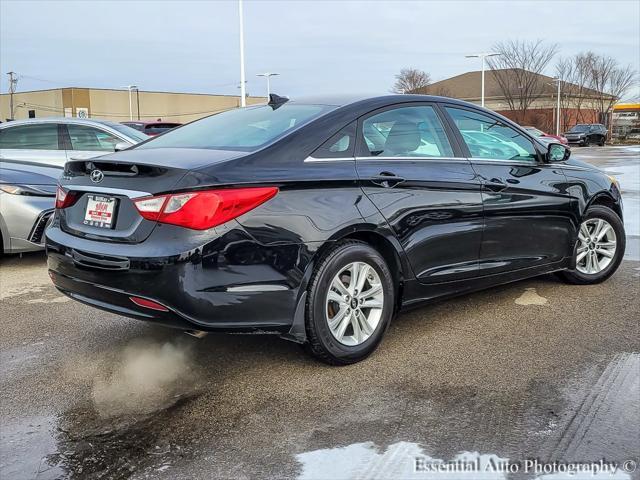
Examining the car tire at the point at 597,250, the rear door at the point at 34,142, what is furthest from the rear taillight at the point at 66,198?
the rear door at the point at 34,142

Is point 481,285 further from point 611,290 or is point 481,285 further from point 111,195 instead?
point 111,195

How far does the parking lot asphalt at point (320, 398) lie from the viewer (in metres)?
2.81

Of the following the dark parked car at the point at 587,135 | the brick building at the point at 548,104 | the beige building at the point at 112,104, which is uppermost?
the beige building at the point at 112,104

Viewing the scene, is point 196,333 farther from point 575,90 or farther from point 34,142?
point 575,90

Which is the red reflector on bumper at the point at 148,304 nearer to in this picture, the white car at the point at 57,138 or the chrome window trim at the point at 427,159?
the chrome window trim at the point at 427,159

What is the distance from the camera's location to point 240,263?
3.34 metres

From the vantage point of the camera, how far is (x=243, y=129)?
4102 millimetres

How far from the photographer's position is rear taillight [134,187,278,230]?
10.7ft

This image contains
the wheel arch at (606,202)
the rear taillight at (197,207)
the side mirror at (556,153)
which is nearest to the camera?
the rear taillight at (197,207)

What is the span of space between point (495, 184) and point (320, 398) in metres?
2.10

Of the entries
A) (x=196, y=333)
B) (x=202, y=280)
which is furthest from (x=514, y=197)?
(x=202, y=280)

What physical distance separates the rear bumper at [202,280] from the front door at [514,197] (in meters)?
1.71

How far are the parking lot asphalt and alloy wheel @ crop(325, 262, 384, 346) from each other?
0.69 feet

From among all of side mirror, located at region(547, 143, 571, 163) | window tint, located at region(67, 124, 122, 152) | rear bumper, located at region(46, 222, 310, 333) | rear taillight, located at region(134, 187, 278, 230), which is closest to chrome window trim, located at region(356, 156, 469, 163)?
rear bumper, located at region(46, 222, 310, 333)
